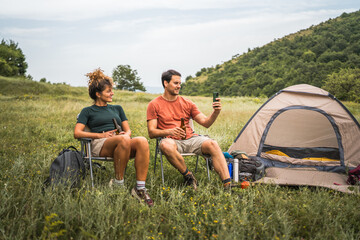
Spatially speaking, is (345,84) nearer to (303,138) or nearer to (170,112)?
(303,138)

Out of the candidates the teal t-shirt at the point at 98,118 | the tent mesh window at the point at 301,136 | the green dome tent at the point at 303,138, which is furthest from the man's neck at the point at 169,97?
the tent mesh window at the point at 301,136

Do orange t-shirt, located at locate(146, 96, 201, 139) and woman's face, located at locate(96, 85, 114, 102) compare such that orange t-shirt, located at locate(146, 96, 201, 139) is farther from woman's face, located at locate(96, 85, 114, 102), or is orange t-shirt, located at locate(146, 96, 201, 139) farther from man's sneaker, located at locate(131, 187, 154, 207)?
man's sneaker, located at locate(131, 187, 154, 207)

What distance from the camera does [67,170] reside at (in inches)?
117

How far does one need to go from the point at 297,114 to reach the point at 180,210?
3.90m

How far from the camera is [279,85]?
35.2 metres

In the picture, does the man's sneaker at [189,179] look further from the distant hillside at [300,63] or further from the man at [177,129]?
the distant hillside at [300,63]

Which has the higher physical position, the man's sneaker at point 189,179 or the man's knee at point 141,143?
the man's knee at point 141,143

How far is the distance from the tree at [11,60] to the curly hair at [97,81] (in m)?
38.1

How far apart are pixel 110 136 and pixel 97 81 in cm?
73

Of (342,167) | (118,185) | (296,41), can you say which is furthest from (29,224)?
(296,41)

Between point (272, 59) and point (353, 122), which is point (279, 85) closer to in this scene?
point (272, 59)

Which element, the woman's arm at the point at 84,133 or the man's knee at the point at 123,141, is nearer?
the man's knee at the point at 123,141

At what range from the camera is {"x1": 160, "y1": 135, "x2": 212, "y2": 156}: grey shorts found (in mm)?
3557

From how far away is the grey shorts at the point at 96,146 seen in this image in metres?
3.35
